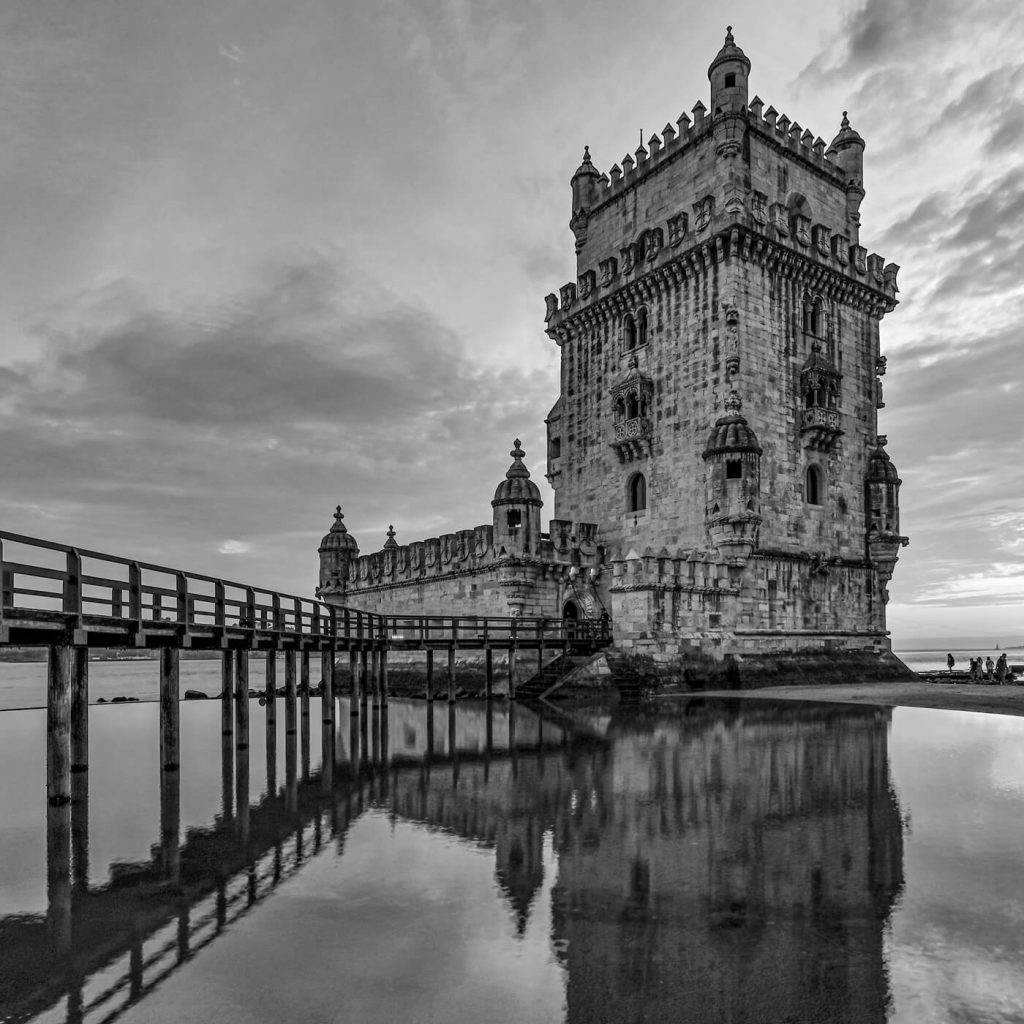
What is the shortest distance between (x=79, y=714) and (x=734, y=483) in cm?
2144

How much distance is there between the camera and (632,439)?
111ft

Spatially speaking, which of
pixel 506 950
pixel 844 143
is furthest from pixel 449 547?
pixel 506 950

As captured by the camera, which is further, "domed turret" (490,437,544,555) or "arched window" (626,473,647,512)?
"arched window" (626,473,647,512)

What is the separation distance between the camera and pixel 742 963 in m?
6.25

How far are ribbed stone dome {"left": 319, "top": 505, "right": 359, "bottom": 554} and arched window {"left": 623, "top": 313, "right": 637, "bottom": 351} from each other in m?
19.8

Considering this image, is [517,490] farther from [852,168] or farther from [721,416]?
[852,168]

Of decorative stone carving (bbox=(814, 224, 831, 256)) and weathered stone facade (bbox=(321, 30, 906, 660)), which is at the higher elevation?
decorative stone carving (bbox=(814, 224, 831, 256))

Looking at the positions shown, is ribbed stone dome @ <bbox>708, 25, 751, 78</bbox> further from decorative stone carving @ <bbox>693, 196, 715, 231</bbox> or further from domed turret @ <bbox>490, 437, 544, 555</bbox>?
domed turret @ <bbox>490, 437, 544, 555</bbox>

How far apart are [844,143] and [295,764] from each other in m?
34.1

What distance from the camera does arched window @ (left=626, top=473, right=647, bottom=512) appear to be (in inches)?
1348

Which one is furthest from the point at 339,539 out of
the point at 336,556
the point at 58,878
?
the point at 58,878

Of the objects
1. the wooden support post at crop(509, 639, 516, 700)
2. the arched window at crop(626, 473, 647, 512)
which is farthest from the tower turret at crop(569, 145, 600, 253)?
the wooden support post at crop(509, 639, 516, 700)

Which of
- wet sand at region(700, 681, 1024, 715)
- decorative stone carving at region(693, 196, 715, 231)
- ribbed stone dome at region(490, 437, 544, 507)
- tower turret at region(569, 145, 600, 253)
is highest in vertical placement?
tower turret at region(569, 145, 600, 253)

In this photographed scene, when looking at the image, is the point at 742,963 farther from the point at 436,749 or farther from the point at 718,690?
the point at 718,690
